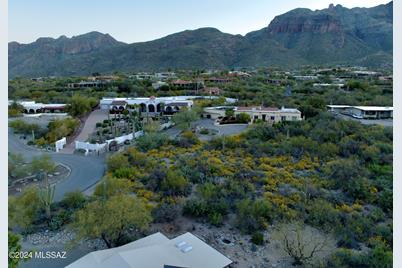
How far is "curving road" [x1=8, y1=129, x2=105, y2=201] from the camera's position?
9750mm

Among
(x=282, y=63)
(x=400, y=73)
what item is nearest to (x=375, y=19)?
(x=282, y=63)

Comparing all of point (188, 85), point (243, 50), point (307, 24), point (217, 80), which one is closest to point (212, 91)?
point (188, 85)

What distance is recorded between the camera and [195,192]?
29.9 ft

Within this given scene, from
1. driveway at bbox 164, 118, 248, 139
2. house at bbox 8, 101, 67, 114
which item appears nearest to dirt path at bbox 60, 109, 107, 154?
house at bbox 8, 101, 67, 114

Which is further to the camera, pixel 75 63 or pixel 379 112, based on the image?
pixel 75 63

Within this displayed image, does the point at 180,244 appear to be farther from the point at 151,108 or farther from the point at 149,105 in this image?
the point at 149,105

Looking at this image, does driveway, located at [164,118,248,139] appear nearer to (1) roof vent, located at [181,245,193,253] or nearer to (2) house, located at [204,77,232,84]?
(1) roof vent, located at [181,245,193,253]

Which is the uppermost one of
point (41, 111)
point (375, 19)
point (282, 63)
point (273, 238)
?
point (375, 19)

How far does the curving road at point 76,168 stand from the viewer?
975 cm

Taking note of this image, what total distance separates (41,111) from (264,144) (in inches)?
713

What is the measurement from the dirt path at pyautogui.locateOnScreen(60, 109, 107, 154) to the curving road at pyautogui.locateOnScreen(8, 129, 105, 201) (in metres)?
1.04

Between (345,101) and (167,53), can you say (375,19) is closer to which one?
(167,53)

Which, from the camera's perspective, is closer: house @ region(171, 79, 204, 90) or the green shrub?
the green shrub

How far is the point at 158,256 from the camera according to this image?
525 centimetres
